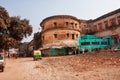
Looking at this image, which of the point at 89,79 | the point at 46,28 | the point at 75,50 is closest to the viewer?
the point at 89,79

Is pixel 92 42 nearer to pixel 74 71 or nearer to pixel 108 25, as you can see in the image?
pixel 108 25

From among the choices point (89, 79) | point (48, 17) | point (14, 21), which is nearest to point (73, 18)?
point (48, 17)

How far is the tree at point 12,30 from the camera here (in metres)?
35.4

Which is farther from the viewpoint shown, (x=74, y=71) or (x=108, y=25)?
(x=108, y=25)

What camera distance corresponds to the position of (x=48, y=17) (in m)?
42.7

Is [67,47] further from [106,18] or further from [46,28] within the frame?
[106,18]

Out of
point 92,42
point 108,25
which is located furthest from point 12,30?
point 108,25

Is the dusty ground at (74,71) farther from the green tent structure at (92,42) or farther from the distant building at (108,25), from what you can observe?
the distant building at (108,25)

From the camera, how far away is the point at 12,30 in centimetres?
4047

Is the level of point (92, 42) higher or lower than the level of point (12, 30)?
lower

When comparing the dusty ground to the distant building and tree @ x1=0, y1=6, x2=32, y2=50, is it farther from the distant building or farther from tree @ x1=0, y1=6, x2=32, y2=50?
the distant building

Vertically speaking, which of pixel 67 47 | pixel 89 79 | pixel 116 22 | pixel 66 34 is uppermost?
pixel 116 22

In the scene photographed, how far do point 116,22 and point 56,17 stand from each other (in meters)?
14.2

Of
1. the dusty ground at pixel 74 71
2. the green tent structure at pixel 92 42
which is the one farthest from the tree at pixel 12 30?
the dusty ground at pixel 74 71
